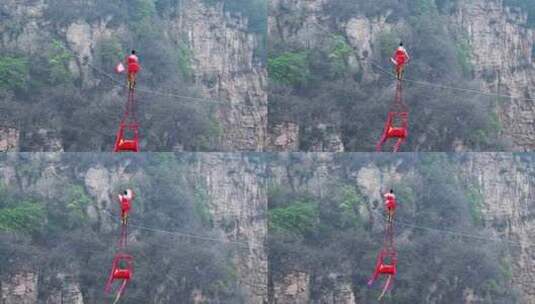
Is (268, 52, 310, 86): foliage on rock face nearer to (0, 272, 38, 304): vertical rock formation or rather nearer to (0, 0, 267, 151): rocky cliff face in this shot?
(0, 0, 267, 151): rocky cliff face

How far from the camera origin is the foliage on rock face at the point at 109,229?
16.2 ft

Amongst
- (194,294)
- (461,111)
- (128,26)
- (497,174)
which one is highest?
(128,26)

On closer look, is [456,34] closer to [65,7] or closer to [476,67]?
[476,67]

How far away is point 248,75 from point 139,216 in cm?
101

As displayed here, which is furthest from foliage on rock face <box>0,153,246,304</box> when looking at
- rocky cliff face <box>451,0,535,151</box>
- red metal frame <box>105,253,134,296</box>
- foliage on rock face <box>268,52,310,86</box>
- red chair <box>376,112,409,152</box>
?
rocky cliff face <box>451,0,535,151</box>

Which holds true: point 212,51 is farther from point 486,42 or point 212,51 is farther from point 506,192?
point 506,192

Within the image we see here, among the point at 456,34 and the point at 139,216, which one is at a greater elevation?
the point at 456,34

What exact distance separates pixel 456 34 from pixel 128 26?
188 centimetres

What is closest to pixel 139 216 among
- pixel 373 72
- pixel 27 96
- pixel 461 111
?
pixel 27 96

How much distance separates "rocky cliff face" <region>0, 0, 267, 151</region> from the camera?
197 inches

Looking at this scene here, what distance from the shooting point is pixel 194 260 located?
198 inches

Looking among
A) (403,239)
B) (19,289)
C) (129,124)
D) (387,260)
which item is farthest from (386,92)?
(19,289)

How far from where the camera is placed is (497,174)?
5.10 meters

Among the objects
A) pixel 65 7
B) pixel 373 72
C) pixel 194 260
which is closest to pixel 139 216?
pixel 194 260
